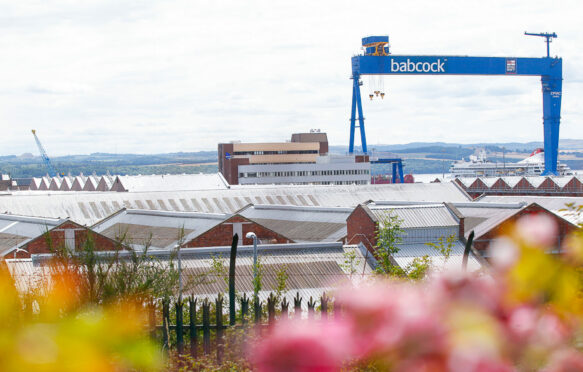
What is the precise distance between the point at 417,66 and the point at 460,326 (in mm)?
71553

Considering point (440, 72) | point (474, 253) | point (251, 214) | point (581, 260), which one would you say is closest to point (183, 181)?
point (440, 72)

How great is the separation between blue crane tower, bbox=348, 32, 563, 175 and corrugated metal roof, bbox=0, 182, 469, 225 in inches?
645

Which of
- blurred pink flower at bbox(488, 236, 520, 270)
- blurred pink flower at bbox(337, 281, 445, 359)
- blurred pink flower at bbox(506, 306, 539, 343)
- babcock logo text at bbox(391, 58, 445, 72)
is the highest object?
babcock logo text at bbox(391, 58, 445, 72)

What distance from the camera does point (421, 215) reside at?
1074 inches

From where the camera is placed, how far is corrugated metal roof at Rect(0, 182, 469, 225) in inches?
1947

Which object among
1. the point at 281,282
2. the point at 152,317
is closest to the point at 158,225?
the point at 281,282

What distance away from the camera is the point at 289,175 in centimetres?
11950

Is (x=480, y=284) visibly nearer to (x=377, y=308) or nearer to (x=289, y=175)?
(x=377, y=308)

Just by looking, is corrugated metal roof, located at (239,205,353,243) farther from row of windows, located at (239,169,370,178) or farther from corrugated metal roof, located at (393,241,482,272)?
row of windows, located at (239,169,370,178)

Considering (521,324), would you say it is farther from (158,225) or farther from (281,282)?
(158,225)

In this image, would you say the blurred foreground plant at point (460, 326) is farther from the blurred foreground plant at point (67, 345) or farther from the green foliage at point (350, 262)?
the green foliage at point (350, 262)

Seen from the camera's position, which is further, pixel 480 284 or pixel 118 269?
pixel 118 269

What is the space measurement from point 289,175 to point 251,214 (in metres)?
75.6

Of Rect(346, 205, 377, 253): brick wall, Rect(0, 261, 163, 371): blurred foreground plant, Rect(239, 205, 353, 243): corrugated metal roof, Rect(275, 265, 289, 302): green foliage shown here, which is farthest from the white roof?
Rect(0, 261, 163, 371): blurred foreground plant
